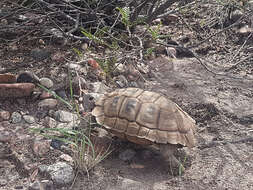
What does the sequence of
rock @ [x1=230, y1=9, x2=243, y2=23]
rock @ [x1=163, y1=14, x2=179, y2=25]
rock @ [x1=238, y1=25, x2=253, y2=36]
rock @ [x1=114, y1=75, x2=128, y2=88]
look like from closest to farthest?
rock @ [x1=114, y1=75, x2=128, y2=88] < rock @ [x1=238, y1=25, x2=253, y2=36] < rock @ [x1=230, y1=9, x2=243, y2=23] < rock @ [x1=163, y1=14, x2=179, y2=25]

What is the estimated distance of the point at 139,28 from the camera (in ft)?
Answer: 14.6

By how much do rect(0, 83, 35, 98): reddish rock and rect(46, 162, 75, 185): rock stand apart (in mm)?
924

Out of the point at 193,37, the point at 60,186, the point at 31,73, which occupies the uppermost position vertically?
the point at 193,37

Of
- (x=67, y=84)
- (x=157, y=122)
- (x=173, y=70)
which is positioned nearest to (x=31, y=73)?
(x=67, y=84)

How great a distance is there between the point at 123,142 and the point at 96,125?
11.2 inches

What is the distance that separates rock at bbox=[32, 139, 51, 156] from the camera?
2.45 m

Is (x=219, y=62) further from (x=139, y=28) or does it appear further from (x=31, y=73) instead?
(x=31, y=73)

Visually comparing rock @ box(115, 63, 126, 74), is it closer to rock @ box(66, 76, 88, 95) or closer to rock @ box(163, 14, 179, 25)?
rock @ box(66, 76, 88, 95)

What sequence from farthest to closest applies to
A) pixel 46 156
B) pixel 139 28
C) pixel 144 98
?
pixel 139 28 < pixel 144 98 < pixel 46 156

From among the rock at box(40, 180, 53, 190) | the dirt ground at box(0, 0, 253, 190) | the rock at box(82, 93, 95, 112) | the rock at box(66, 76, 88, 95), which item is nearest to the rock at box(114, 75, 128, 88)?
the dirt ground at box(0, 0, 253, 190)

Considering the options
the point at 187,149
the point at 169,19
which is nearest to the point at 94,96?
the point at 187,149

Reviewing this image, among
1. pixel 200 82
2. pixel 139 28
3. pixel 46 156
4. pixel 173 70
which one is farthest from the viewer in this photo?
pixel 139 28

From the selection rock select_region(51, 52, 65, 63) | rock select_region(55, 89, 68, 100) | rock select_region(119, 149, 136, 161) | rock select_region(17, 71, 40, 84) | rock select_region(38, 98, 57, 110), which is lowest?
rock select_region(119, 149, 136, 161)

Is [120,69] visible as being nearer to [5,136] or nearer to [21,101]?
[21,101]
